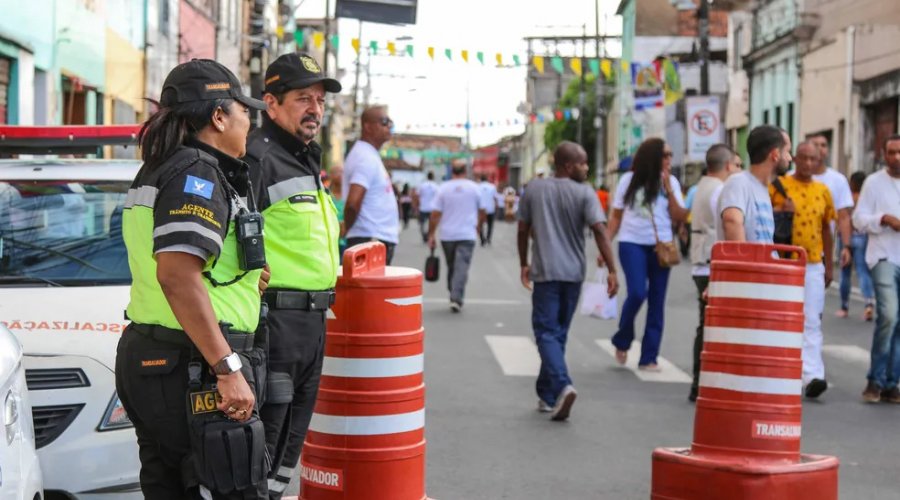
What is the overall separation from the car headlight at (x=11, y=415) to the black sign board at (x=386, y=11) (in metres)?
19.7

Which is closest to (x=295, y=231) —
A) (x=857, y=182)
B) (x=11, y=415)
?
(x=11, y=415)

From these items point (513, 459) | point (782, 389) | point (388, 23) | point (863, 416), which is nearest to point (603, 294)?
point (863, 416)

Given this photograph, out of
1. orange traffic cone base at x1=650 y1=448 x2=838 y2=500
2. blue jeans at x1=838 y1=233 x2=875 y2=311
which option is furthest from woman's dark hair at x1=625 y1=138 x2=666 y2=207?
blue jeans at x1=838 y1=233 x2=875 y2=311

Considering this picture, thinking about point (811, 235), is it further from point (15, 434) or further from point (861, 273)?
point (861, 273)

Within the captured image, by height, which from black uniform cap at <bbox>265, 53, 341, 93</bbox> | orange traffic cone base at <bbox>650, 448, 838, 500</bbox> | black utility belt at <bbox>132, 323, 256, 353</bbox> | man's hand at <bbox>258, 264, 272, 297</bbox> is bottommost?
orange traffic cone base at <bbox>650, 448, 838, 500</bbox>

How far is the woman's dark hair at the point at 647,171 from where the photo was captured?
11.1 m

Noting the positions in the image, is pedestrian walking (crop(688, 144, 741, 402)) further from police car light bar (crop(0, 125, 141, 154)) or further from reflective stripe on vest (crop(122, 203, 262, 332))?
reflective stripe on vest (crop(122, 203, 262, 332))

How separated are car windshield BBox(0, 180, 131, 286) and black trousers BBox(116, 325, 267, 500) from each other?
256 centimetres

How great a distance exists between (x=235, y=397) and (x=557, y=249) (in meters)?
5.61

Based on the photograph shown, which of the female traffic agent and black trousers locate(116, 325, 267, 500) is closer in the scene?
the female traffic agent

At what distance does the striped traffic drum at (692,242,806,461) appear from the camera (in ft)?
21.1

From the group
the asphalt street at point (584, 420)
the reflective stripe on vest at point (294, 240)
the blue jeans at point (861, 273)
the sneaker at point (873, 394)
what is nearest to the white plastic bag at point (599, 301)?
the asphalt street at point (584, 420)

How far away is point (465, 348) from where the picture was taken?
13031mm

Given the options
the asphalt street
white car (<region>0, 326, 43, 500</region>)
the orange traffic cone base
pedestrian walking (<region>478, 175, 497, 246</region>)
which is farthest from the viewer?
pedestrian walking (<region>478, 175, 497, 246</region>)
